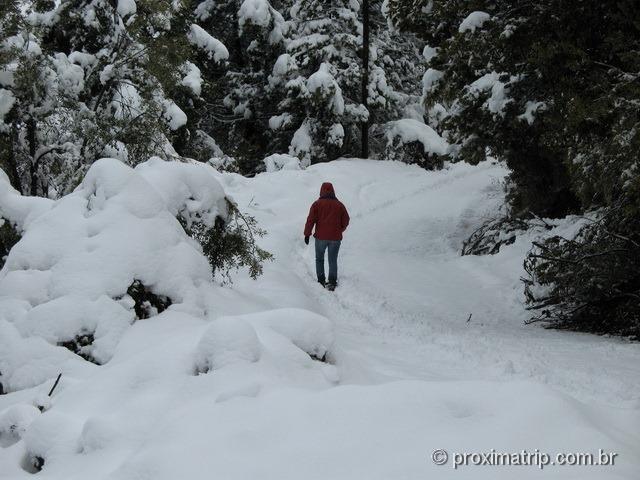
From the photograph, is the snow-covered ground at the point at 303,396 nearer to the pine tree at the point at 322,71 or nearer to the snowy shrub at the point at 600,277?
the snowy shrub at the point at 600,277

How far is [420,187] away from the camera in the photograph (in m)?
23.2

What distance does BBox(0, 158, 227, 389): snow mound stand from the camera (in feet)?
16.6

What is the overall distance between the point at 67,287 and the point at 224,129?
2291 centimetres

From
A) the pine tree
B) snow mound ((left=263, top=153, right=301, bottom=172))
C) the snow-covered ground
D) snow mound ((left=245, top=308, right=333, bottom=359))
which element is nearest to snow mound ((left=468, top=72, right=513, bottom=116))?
the snow-covered ground

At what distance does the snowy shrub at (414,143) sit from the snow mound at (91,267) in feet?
66.2

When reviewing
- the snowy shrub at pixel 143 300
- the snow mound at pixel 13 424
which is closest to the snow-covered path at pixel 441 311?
the snowy shrub at pixel 143 300

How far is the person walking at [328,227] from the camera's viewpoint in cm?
1069

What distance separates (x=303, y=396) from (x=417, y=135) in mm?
23571

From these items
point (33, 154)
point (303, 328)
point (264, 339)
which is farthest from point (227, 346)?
point (33, 154)

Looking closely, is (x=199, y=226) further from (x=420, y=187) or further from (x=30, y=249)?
(x=420, y=187)

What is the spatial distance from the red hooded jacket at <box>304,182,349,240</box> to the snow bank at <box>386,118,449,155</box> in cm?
1606

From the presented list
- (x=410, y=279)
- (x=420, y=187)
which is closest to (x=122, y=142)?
(x=410, y=279)

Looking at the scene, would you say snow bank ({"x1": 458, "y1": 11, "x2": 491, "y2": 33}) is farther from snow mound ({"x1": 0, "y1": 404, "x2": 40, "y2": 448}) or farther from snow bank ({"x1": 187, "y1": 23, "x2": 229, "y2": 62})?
snow bank ({"x1": 187, "y1": 23, "x2": 229, "y2": 62})

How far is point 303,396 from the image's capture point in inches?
136
